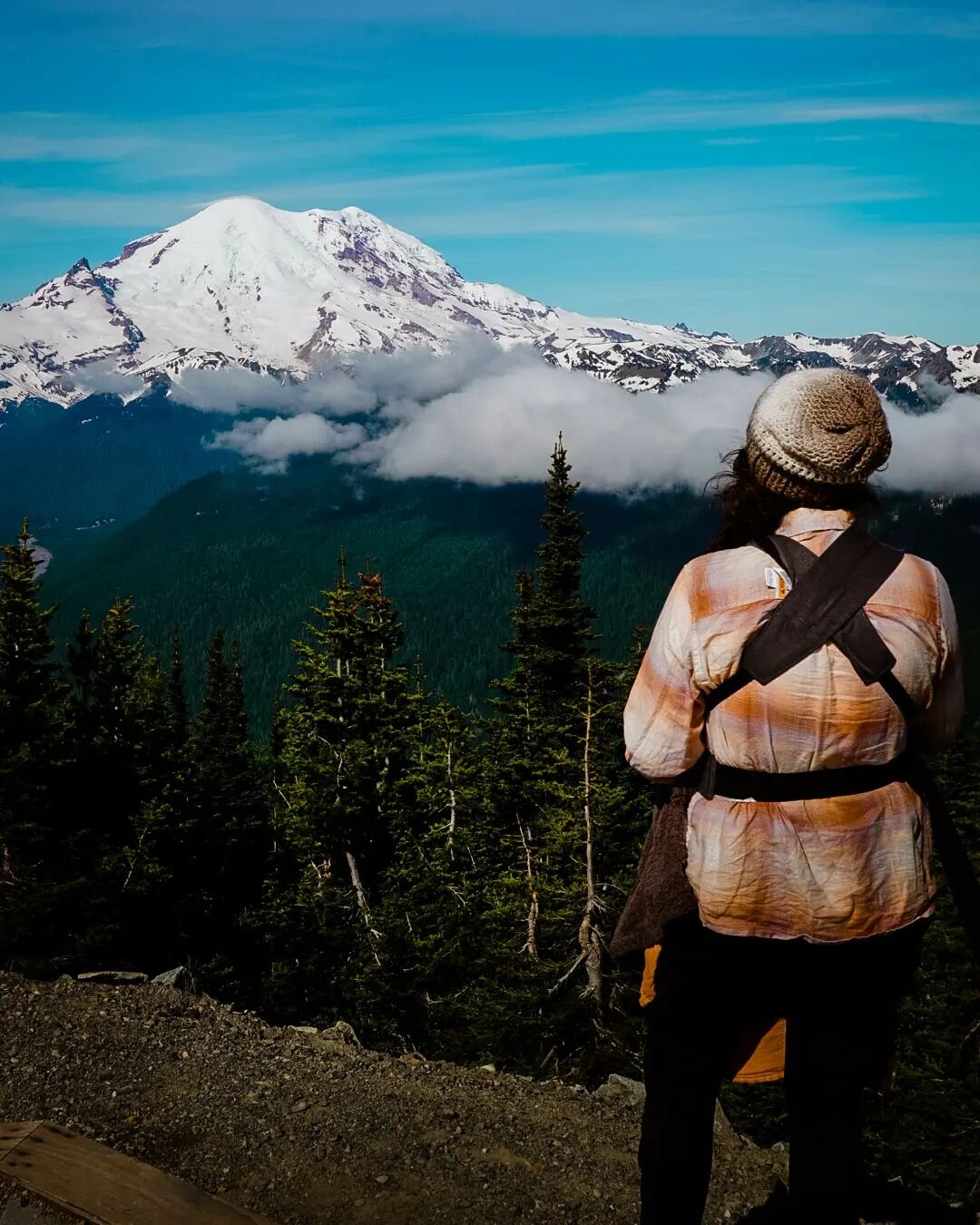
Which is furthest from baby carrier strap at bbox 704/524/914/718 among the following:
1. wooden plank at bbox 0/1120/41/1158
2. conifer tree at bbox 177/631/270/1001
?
conifer tree at bbox 177/631/270/1001

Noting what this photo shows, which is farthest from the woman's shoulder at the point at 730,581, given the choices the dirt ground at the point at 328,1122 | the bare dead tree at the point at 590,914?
the bare dead tree at the point at 590,914

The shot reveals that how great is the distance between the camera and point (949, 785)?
100 ft

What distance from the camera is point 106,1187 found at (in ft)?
15.3

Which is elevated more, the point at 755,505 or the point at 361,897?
the point at 755,505

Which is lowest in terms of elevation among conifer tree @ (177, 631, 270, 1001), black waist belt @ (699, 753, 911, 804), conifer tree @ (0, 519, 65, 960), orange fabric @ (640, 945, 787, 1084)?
conifer tree @ (177, 631, 270, 1001)

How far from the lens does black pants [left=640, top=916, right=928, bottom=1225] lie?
118 inches

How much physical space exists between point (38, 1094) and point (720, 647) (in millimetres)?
6436

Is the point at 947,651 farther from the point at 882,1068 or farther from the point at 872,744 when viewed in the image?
the point at 882,1068

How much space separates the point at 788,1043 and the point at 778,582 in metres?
1.49

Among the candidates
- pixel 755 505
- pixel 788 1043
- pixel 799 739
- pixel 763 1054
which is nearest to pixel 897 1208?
pixel 763 1054

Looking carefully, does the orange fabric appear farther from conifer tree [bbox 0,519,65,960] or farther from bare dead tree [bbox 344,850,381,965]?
bare dead tree [bbox 344,850,381,965]

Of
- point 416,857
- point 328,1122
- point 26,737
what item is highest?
point 328,1122

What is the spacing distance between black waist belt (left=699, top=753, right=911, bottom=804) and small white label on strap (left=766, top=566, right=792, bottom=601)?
0.53 meters

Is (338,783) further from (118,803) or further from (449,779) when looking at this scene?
(118,803)
